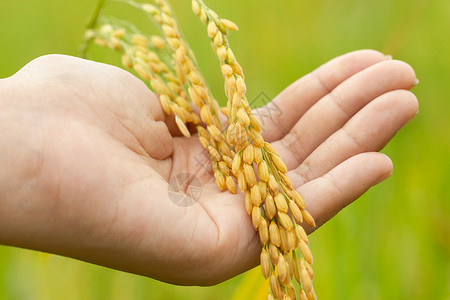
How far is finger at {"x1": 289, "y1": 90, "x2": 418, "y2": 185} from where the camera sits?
3.88ft

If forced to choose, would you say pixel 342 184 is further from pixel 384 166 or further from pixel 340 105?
pixel 340 105

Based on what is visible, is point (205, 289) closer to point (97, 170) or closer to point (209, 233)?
point (209, 233)

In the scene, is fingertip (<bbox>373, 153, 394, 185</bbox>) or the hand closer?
the hand

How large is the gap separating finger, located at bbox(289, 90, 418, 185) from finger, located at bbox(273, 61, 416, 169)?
0.25 ft

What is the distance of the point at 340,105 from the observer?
1.31 m

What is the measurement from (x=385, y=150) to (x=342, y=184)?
0.78 m

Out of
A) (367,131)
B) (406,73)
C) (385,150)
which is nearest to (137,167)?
(367,131)

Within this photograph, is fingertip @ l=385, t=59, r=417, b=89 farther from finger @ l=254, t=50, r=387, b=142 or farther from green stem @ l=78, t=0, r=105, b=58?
green stem @ l=78, t=0, r=105, b=58

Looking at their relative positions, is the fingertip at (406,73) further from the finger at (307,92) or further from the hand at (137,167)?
the finger at (307,92)

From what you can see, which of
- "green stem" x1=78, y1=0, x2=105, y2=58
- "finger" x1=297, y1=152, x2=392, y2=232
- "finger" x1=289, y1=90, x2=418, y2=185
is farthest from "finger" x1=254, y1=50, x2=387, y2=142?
"green stem" x1=78, y1=0, x2=105, y2=58

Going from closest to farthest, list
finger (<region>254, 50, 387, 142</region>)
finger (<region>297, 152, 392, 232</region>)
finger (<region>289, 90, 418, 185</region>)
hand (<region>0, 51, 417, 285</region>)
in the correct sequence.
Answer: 1. hand (<region>0, 51, 417, 285</region>)
2. finger (<region>297, 152, 392, 232</region>)
3. finger (<region>289, 90, 418, 185</region>)
4. finger (<region>254, 50, 387, 142</region>)

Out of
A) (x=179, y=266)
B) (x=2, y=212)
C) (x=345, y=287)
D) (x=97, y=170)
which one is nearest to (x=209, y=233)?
(x=179, y=266)

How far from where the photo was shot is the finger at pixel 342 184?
1.08 metres

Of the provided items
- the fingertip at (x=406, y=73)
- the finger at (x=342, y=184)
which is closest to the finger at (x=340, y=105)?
the fingertip at (x=406, y=73)
